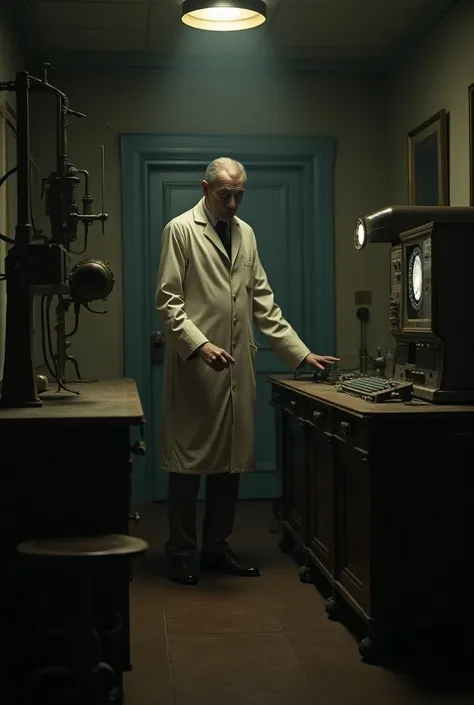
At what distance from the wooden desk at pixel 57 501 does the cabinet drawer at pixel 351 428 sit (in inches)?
27.8

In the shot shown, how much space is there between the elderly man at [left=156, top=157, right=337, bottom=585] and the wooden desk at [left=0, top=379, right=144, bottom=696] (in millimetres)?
1257

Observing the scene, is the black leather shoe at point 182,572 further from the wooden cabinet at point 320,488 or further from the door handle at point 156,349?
the door handle at point 156,349

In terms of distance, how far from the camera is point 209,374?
3.99 meters

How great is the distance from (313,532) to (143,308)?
226cm

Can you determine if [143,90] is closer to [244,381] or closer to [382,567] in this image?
[244,381]

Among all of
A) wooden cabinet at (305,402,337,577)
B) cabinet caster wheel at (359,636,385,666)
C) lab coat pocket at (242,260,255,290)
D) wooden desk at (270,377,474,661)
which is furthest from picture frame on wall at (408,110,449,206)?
cabinet caster wheel at (359,636,385,666)

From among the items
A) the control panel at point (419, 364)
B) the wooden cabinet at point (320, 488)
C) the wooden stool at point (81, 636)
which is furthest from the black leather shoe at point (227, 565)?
the wooden stool at point (81, 636)

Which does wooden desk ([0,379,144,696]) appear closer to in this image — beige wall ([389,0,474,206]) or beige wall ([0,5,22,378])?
beige wall ([0,5,22,378])

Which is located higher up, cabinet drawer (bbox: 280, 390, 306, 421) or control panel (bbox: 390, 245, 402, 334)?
control panel (bbox: 390, 245, 402, 334)

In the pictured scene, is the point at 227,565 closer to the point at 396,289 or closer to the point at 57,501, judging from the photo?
the point at 396,289

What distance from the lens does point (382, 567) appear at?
2.88m

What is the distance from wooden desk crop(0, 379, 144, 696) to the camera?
8.63 feet

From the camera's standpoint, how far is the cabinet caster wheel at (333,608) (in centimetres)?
341

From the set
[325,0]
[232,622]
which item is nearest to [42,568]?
[232,622]
